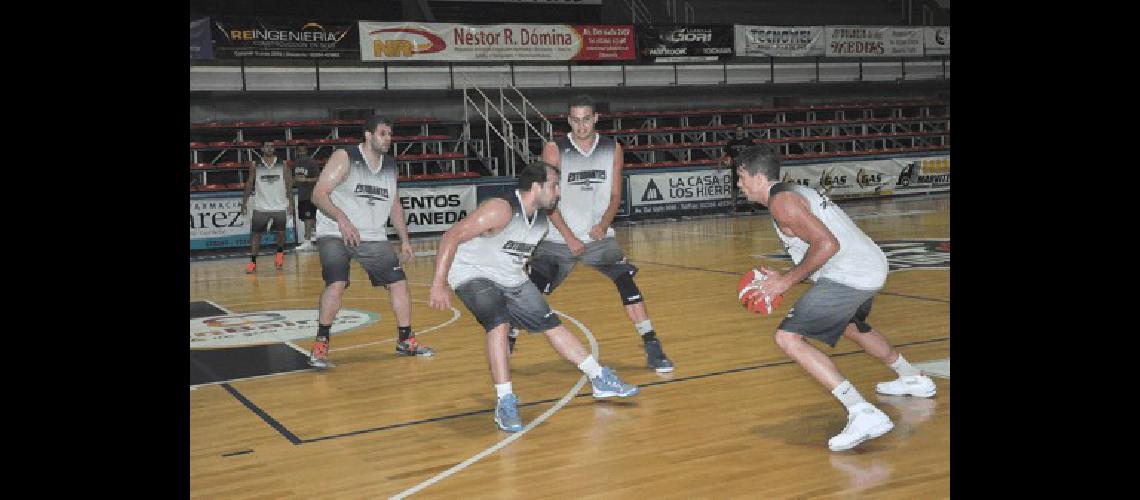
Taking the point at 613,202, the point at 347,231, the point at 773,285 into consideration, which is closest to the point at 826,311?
the point at 773,285

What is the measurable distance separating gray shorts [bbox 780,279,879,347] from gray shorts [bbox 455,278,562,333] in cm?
137

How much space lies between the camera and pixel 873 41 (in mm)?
28250

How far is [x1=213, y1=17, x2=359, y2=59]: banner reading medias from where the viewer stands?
69.3 feet

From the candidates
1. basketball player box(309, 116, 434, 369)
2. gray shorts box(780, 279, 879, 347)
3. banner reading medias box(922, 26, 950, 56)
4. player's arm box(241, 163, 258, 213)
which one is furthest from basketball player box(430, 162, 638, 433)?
banner reading medias box(922, 26, 950, 56)

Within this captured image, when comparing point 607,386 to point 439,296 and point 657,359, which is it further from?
point 439,296

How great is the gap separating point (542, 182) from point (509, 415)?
1.26 meters

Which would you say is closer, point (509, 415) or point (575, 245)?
point (509, 415)

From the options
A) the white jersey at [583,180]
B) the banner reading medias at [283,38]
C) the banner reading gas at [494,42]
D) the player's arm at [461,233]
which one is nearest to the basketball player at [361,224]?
the white jersey at [583,180]

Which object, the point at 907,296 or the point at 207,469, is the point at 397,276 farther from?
the point at 907,296

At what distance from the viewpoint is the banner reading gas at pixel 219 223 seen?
59.6 ft

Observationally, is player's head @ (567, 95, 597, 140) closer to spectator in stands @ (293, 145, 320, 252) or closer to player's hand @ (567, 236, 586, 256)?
player's hand @ (567, 236, 586, 256)

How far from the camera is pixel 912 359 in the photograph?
7.73 m

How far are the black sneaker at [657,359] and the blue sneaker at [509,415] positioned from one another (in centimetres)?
172
